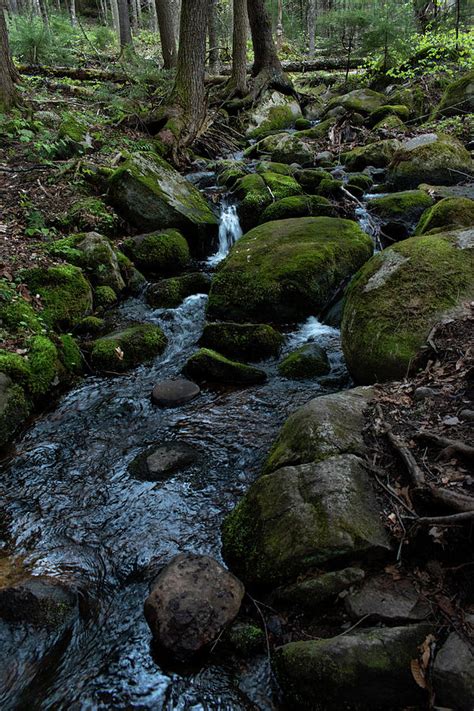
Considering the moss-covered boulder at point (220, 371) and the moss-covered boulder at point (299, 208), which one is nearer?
the moss-covered boulder at point (220, 371)

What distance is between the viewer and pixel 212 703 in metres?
2.71

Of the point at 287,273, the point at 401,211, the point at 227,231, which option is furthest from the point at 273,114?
the point at 287,273

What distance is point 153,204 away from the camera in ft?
31.3

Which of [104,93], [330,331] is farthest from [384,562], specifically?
[104,93]

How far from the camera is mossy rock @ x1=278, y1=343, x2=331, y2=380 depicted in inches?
244

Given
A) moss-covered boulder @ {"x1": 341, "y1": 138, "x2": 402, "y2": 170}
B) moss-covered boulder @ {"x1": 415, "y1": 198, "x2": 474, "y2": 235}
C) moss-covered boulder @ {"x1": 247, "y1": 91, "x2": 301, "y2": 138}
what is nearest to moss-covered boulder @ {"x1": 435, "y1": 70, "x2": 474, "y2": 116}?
moss-covered boulder @ {"x1": 341, "y1": 138, "x2": 402, "y2": 170}

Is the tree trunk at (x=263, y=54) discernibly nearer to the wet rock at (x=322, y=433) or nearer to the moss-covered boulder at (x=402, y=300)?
the moss-covered boulder at (x=402, y=300)

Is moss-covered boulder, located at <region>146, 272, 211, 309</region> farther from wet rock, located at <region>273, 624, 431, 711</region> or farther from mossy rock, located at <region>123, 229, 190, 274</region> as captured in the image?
wet rock, located at <region>273, 624, 431, 711</region>

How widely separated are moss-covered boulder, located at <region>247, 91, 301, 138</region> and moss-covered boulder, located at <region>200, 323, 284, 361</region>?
12967mm

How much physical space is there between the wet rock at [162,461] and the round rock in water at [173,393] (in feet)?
2.83

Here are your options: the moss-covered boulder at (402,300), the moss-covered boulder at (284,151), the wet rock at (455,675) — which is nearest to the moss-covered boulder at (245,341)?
the moss-covered boulder at (402,300)

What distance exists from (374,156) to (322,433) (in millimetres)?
11774

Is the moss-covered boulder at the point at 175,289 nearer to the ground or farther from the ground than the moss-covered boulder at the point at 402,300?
nearer to the ground

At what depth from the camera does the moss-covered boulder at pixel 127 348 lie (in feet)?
21.3
